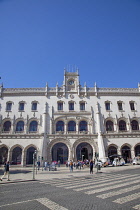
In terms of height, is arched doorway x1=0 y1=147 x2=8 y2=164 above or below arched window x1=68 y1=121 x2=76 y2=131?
below

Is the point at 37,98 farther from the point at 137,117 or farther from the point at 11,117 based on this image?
the point at 137,117

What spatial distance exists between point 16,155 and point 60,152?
9395 mm

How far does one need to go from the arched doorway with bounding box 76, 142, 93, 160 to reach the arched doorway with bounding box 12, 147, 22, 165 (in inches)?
488

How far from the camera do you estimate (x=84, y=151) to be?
1241 inches

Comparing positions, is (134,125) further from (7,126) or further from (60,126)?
(7,126)

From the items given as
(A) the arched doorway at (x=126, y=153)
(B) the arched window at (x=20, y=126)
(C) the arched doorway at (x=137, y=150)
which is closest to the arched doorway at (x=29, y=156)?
(B) the arched window at (x=20, y=126)

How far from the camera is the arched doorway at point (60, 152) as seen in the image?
30941 millimetres

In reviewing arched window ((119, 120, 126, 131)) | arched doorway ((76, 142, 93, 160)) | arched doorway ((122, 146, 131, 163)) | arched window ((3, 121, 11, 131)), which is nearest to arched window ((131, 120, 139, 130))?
arched window ((119, 120, 126, 131))

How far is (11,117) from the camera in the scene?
33.0 metres

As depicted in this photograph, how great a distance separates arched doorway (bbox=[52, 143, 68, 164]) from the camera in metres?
30.9

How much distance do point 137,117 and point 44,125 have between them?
22158 mm

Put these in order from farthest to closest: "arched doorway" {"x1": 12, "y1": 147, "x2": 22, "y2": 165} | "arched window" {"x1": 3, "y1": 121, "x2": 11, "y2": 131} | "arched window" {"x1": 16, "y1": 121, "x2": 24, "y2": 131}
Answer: "arched window" {"x1": 16, "y1": 121, "x2": 24, "y2": 131}, "arched window" {"x1": 3, "y1": 121, "x2": 11, "y2": 131}, "arched doorway" {"x1": 12, "y1": 147, "x2": 22, "y2": 165}

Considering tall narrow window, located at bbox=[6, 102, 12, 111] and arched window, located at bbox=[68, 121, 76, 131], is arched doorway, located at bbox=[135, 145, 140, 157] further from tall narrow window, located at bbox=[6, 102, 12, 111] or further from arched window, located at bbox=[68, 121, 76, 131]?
tall narrow window, located at bbox=[6, 102, 12, 111]

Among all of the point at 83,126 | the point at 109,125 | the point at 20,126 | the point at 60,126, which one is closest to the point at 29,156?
the point at 20,126
